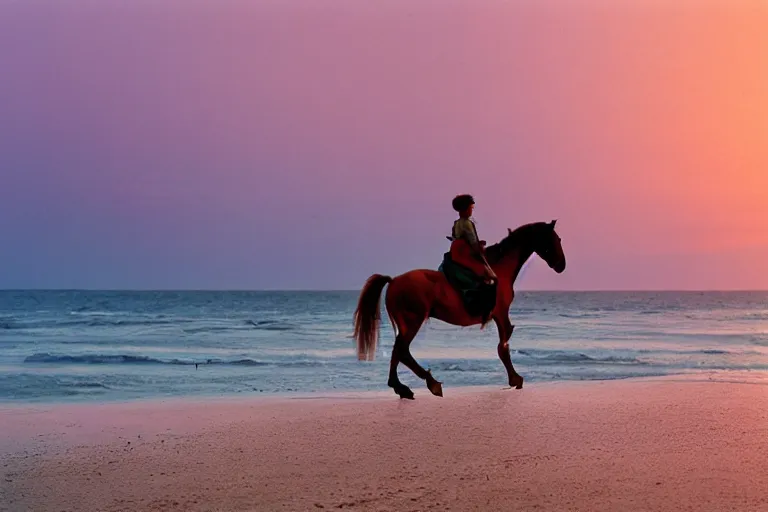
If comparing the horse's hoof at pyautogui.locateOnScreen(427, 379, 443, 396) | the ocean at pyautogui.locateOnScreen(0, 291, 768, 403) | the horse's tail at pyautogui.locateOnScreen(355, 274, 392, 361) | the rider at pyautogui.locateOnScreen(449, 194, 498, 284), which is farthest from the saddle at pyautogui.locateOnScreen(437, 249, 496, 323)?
the ocean at pyautogui.locateOnScreen(0, 291, 768, 403)

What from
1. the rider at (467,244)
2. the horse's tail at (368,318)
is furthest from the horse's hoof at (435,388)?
the rider at (467,244)

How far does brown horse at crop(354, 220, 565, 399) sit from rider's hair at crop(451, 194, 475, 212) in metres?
0.67

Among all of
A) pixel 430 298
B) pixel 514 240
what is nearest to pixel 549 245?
pixel 514 240

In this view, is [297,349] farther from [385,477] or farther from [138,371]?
[385,477]

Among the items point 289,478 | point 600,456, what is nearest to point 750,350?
point 600,456

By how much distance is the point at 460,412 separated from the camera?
23.3ft

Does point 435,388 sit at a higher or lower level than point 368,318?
lower

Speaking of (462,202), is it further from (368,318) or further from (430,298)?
(368,318)

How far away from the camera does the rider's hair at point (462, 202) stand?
8.05 metres

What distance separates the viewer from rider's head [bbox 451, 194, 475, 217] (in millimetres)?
8053

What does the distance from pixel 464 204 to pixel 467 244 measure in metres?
0.42

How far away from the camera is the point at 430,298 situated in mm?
8055

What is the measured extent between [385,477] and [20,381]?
945 cm

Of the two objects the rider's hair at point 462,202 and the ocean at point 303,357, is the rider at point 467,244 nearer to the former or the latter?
the rider's hair at point 462,202
